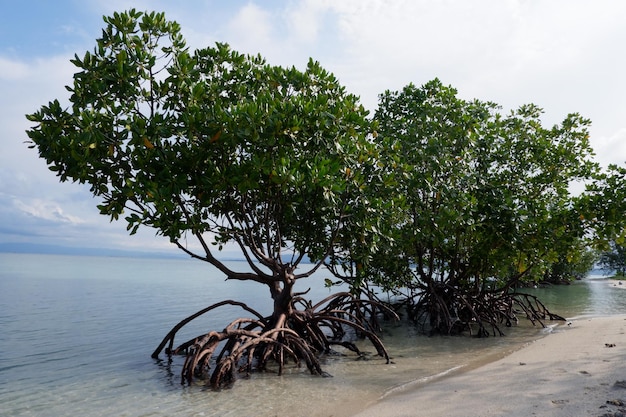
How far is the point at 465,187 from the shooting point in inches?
510

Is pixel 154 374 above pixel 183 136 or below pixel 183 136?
below

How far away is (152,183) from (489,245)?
9.92 meters

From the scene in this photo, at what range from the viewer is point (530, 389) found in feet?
20.5

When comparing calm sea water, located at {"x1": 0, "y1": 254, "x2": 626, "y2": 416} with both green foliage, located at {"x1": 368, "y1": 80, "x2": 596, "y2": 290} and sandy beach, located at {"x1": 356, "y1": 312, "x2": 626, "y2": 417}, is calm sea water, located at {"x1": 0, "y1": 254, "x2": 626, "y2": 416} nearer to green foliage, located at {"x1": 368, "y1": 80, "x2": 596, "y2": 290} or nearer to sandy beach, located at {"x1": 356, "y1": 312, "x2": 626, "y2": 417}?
sandy beach, located at {"x1": 356, "y1": 312, "x2": 626, "y2": 417}

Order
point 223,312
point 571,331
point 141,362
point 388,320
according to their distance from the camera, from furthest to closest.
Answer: point 223,312 < point 388,320 < point 571,331 < point 141,362

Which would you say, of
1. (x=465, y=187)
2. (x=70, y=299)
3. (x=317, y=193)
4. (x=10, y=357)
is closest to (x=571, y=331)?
(x=465, y=187)

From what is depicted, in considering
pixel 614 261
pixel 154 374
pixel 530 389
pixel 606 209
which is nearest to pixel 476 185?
pixel 606 209

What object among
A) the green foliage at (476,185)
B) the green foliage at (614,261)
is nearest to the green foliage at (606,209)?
the green foliage at (476,185)

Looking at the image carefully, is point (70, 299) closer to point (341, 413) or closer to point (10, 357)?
point (10, 357)

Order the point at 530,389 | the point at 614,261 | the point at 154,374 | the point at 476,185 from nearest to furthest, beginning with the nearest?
1. the point at 530,389
2. the point at 154,374
3. the point at 476,185
4. the point at 614,261

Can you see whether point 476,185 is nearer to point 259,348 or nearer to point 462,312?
point 462,312

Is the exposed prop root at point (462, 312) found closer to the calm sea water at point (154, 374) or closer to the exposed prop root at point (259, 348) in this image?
the calm sea water at point (154, 374)

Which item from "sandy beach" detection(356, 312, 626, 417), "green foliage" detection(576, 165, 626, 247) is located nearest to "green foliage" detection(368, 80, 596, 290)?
"green foliage" detection(576, 165, 626, 247)

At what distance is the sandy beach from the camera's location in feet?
17.8
